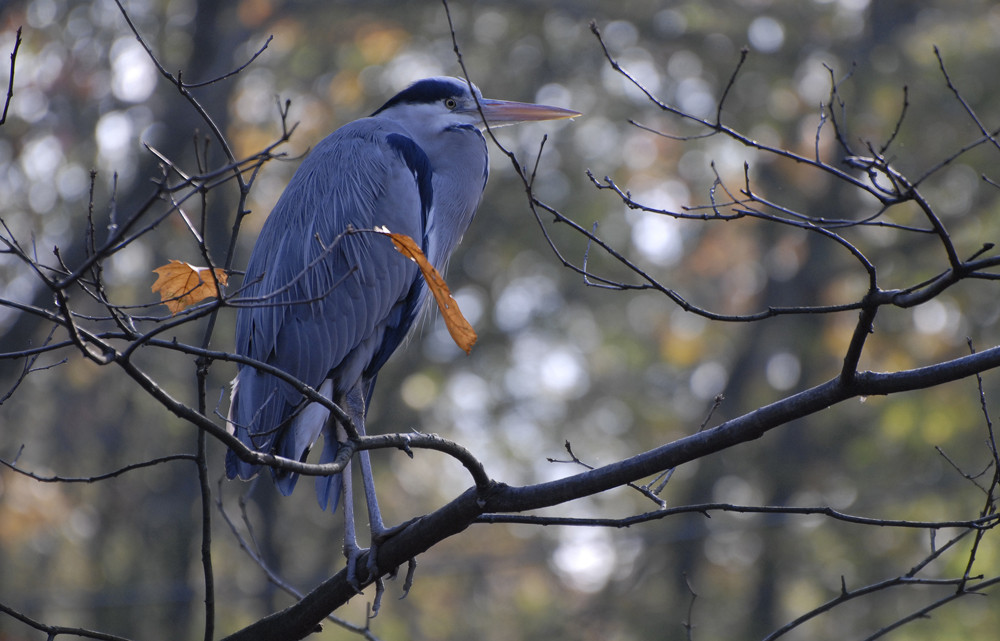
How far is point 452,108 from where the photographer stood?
14.9 feet

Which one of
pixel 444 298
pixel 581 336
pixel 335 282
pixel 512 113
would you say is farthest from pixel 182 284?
pixel 581 336

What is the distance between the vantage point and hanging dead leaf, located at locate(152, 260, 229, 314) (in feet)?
7.25

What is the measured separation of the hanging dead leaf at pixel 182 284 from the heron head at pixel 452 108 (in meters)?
2.33

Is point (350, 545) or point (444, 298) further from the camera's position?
point (350, 545)

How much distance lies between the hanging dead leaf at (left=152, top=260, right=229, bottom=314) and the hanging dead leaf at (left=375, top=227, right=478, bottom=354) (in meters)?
0.40

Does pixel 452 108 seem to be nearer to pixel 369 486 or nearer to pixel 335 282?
pixel 335 282

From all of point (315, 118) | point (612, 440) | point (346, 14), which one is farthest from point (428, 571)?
point (346, 14)

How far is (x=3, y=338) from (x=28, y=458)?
7.75 m

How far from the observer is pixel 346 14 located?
1182cm

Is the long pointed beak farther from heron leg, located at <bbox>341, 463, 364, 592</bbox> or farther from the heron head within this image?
heron leg, located at <bbox>341, 463, 364, 592</bbox>

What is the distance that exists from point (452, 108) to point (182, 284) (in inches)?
98.6

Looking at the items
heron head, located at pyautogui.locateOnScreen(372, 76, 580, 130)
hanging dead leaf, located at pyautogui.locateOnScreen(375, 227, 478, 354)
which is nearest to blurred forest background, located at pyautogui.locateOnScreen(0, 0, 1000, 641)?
heron head, located at pyautogui.locateOnScreen(372, 76, 580, 130)

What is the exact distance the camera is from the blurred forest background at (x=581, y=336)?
10.7 metres

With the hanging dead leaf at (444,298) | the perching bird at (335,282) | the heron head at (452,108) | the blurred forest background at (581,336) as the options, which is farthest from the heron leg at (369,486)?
the blurred forest background at (581,336)
